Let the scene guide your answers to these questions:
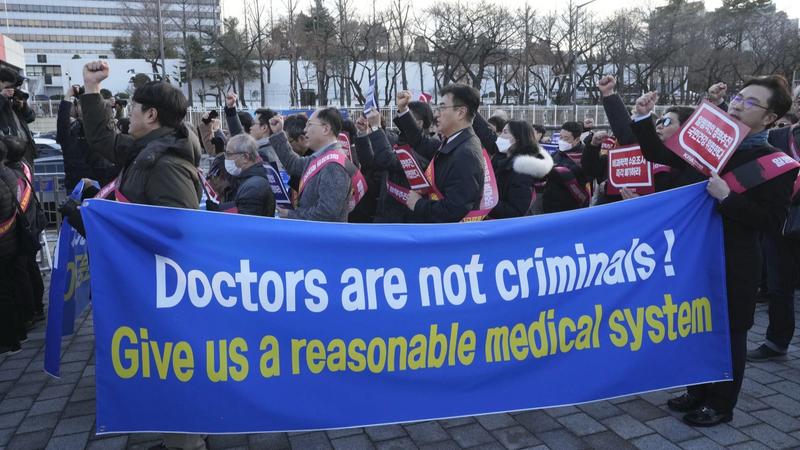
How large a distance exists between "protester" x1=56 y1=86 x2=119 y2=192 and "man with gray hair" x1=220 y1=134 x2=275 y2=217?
6.85 ft

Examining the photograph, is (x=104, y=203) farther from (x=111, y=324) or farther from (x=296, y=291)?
(x=296, y=291)

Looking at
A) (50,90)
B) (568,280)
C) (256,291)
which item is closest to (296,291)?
(256,291)

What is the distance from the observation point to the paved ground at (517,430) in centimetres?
352

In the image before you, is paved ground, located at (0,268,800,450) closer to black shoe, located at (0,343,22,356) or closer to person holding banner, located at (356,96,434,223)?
black shoe, located at (0,343,22,356)

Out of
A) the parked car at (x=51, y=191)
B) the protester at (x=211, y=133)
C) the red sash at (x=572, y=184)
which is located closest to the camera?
the red sash at (x=572, y=184)

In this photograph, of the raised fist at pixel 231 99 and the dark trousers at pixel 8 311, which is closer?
the dark trousers at pixel 8 311

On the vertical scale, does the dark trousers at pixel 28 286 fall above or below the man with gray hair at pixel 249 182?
below

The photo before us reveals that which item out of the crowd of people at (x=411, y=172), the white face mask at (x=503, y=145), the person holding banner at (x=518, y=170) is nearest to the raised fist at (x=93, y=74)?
the crowd of people at (x=411, y=172)

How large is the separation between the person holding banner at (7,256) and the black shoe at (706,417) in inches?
202

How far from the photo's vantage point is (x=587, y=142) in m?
6.43

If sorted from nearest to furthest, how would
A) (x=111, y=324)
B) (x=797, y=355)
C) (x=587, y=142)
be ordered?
(x=111, y=324) → (x=797, y=355) → (x=587, y=142)

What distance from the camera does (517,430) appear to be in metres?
3.69

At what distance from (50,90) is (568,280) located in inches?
3298

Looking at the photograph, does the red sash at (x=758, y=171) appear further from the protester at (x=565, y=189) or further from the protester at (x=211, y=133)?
the protester at (x=211, y=133)
